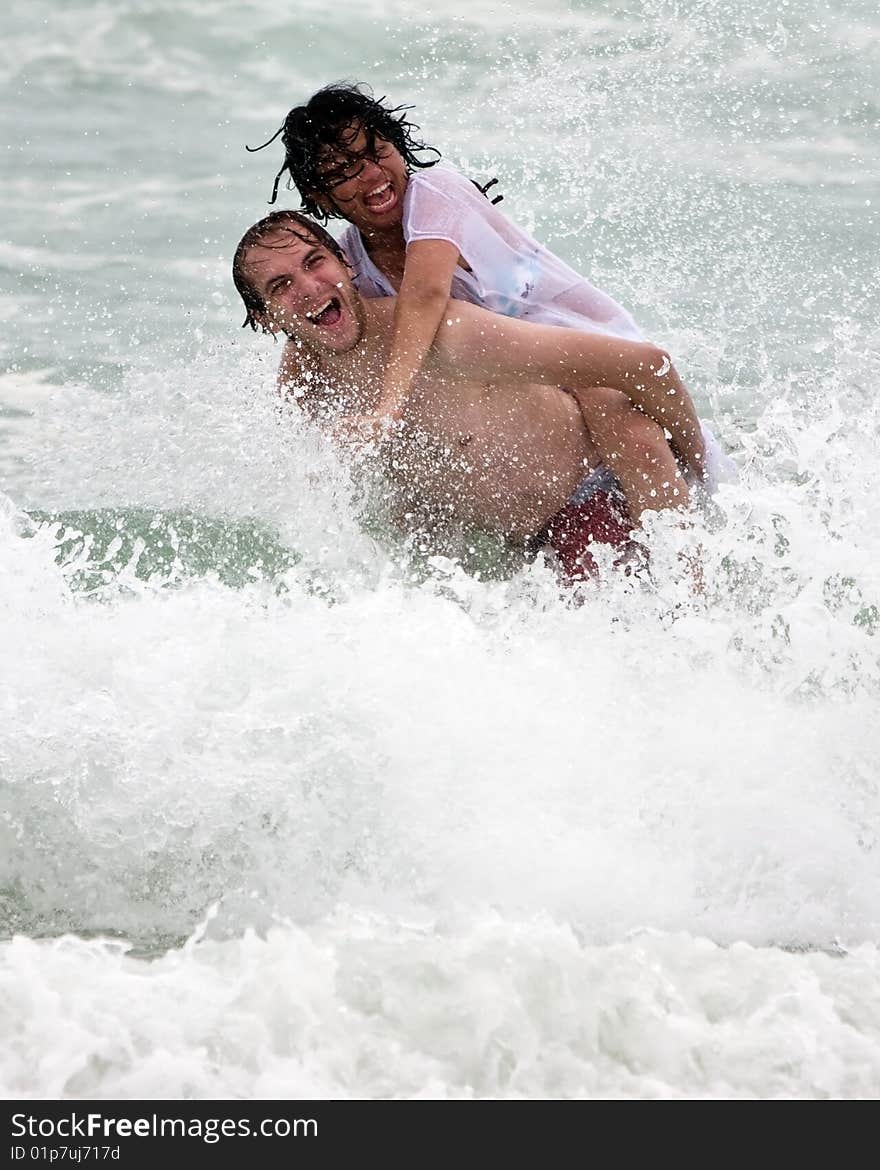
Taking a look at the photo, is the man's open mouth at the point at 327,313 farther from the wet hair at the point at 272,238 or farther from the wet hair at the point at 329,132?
the wet hair at the point at 329,132

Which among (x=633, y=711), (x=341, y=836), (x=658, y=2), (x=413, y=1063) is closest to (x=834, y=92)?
(x=658, y=2)

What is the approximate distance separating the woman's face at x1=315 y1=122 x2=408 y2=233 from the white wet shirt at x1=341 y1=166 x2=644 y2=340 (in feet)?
0.18

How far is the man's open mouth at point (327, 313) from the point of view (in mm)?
3609

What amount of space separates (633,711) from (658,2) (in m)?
7.71

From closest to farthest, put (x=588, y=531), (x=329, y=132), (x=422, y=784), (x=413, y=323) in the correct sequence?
1. (x=422, y=784)
2. (x=413, y=323)
3. (x=329, y=132)
4. (x=588, y=531)

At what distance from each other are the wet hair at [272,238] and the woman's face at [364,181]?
92 mm

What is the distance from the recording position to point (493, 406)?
3797 mm

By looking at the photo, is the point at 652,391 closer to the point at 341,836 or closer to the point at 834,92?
the point at 341,836

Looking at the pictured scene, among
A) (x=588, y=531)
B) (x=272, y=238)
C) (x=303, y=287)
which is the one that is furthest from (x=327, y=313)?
(x=588, y=531)

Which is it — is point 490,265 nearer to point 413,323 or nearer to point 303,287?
point 413,323

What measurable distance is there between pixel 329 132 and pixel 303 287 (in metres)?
0.39

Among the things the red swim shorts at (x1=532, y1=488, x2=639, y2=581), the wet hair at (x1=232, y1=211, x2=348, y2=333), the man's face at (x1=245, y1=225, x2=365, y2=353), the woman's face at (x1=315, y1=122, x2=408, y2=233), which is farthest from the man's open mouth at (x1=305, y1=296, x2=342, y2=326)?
the red swim shorts at (x1=532, y1=488, x2=639, y2=581)

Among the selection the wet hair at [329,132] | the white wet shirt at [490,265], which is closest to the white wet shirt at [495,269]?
the white wet shirt at [490,265]

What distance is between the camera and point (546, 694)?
337cm
